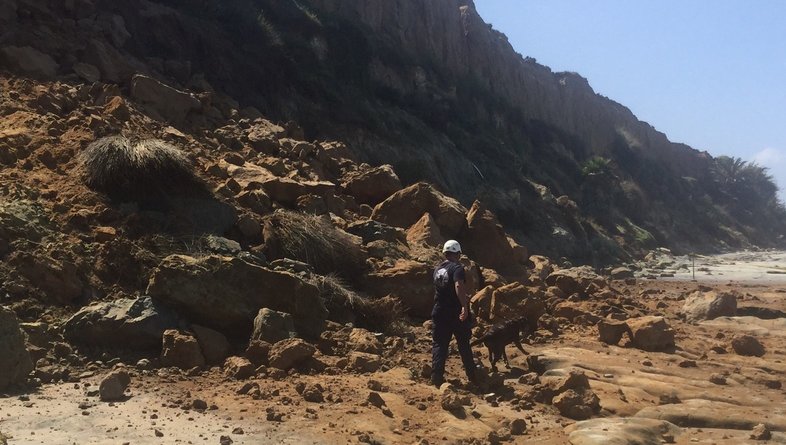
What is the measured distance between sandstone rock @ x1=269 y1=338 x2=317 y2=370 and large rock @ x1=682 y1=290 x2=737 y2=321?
7.06m

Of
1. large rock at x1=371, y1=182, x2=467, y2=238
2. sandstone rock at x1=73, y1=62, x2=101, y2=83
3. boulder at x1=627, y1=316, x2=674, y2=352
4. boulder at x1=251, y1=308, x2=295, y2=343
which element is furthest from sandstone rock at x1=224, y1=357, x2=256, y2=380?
sandstone rock at x1=73, y1=62, x2=101, y2=83

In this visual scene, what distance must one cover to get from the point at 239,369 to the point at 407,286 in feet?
11.5

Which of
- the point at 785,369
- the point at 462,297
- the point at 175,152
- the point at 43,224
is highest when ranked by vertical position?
the point at 175,152

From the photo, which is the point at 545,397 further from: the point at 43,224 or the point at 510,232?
the point at 510,232

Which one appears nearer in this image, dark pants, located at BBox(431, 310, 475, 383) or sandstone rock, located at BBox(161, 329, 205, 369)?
sandstone rock, located at BBox(161, 329, 205, 369)

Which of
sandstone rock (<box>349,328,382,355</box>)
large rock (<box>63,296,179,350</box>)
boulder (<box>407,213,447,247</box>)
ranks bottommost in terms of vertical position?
sandstone rock (<box>349,328,382,355</box>)

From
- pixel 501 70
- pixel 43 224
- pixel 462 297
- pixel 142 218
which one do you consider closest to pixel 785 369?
pixel 462 297

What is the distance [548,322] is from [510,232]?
1351 centimetres

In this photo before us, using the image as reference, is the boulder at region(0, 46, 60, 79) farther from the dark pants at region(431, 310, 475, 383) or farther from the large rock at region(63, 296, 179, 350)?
the dark pants at region(431, 310, 475, 383)

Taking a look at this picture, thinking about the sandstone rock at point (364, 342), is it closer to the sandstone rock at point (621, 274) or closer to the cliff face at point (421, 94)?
the cliff face at point (421, 94)

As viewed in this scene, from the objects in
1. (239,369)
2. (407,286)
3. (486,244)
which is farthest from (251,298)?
(486,244)

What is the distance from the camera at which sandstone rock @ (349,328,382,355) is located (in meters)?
7.15

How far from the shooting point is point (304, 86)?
20922 mm

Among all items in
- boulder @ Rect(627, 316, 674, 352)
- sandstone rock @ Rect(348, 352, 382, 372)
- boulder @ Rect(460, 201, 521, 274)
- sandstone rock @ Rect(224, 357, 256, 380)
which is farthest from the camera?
boulder @ Rect(460, 201, 521, 274)
